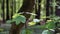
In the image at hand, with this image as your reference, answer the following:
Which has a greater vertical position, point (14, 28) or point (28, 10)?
point (28, 10)

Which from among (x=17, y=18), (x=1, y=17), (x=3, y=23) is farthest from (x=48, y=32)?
(x=1, y=17)

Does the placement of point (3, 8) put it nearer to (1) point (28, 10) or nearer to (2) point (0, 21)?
(2) point (0, 21)

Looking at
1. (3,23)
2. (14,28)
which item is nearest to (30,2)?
(14,28)

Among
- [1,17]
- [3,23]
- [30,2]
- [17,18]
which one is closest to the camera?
[17,18]

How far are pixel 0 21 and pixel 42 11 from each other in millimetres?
730

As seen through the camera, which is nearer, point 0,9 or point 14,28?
point 14,28

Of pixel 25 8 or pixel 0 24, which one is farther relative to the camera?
pixel 0 24

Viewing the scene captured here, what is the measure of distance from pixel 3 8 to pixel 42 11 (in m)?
0.70

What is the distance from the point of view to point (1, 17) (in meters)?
3.10

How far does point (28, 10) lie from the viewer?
101 cm

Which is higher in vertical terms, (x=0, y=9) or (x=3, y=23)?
(x=0, y=9)

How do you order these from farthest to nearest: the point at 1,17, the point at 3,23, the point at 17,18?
the point at 1,17
the point at 3,23
the point at 17,18

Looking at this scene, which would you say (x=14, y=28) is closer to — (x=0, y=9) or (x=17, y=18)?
(x=17, y=18)

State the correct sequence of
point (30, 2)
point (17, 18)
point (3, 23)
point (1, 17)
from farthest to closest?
point (1, 17) → point (3, 23) → point (30, 2) → point (17, 18)
